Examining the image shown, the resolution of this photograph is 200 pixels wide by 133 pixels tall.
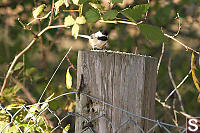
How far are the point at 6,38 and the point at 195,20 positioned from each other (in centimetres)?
229

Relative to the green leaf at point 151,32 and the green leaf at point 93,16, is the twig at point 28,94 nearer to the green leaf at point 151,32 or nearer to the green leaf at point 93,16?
the green leaf at point 93,16

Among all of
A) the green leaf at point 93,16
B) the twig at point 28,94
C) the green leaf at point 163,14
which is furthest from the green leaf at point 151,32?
the green leaf at point 163,14

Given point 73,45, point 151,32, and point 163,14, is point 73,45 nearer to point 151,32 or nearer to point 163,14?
point 163,14

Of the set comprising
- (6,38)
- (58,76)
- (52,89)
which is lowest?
(58,76)

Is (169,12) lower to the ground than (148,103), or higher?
higher

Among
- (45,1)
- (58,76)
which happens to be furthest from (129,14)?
(58,76)

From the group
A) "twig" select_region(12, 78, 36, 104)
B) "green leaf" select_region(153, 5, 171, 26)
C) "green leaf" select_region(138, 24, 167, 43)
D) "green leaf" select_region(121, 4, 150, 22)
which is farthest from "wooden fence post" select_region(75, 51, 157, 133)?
"green leaf" select_region(153, 5, 171, 26)

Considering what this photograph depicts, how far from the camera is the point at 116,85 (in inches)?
45.8

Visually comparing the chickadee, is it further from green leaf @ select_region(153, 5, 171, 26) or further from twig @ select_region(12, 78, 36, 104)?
green leaf @ select_region(153, 5, 171, 26)

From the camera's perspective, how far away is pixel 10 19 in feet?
11.6

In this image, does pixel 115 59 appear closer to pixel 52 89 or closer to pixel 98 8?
pixel 98 8

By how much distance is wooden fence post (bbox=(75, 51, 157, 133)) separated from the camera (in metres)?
1.16

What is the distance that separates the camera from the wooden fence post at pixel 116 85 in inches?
45.8

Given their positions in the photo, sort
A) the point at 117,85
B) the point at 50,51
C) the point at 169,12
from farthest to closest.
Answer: the point at 50,51
the point at 169,12
the point at 117,85
